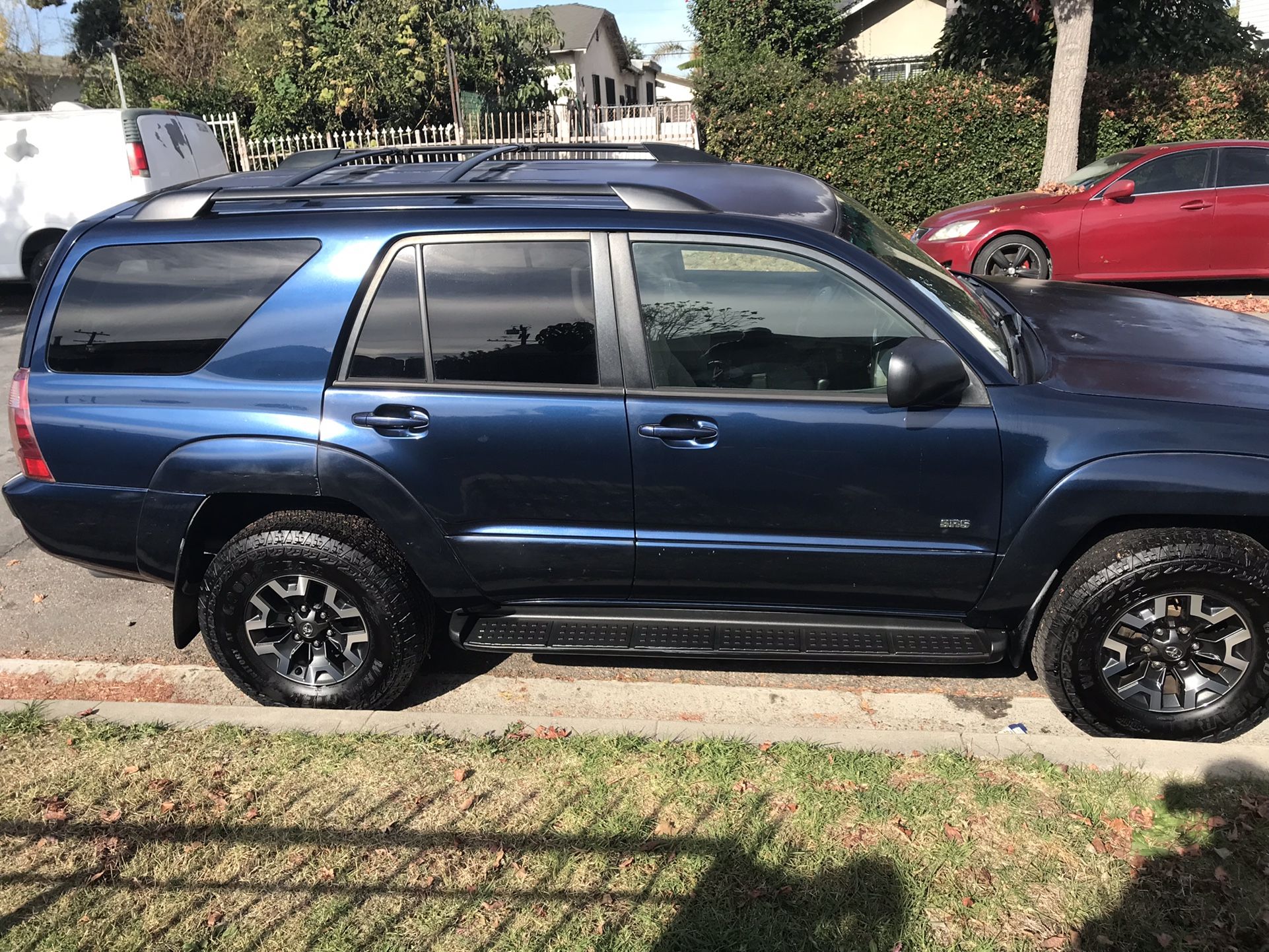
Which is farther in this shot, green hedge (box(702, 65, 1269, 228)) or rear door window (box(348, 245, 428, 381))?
green hedge (box(702, 65, 1269, 228))

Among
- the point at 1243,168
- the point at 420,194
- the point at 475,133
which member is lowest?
the point at 1243,168

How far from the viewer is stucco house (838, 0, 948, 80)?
83.1ft

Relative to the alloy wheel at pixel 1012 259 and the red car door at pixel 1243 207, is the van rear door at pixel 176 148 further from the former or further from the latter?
the red car door at pixel 1243 207

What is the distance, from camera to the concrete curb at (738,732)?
9.84 feet

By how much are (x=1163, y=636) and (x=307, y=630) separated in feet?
9.97

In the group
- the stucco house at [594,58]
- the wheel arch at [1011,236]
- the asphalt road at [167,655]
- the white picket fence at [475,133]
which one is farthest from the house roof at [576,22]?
the asphalt road at [167,655]

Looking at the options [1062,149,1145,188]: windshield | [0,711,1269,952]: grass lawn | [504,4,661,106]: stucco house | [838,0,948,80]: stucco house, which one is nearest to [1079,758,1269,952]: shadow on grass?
[0,711,1269,952]: grass lawn

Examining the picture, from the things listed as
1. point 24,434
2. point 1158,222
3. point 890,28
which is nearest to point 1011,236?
point 1158,222

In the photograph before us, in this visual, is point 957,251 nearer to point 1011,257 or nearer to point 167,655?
point 1011,257

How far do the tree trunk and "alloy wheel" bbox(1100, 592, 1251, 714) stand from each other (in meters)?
10.0

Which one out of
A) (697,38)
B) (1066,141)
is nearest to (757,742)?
(1066,141)

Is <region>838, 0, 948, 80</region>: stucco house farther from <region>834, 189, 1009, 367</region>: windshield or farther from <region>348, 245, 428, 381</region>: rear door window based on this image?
<region>348, 245, 428, 381</region>: rear door window

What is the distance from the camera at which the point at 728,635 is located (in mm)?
3404

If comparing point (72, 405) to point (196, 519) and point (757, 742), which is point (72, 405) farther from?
point (757, 742)
